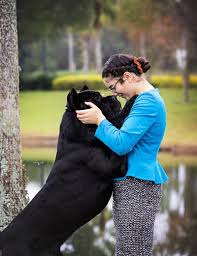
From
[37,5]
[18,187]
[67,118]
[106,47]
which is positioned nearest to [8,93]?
[18,187]

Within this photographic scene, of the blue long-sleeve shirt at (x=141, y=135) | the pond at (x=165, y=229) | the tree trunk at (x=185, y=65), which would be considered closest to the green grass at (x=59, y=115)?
the tree trunk at (x=185, y=65)

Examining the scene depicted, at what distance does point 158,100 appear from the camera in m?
2.47

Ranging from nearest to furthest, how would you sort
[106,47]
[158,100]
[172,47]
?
[158,100], [172,47], [106,47]

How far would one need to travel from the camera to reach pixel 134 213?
8.25ft

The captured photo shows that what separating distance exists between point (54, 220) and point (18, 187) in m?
1.70

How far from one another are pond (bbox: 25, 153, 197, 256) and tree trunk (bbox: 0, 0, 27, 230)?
606 mm

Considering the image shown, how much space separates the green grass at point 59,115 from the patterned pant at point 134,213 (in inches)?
442

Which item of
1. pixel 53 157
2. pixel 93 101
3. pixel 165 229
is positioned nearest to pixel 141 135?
pixel 93 101

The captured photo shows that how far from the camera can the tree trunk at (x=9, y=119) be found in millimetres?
4117

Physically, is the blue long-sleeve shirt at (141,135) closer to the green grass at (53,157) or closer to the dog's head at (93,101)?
the dog's head at (93,101)

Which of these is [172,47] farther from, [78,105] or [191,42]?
[78,105]

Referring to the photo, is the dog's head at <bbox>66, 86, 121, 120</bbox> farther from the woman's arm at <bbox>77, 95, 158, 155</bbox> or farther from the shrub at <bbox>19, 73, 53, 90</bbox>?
the shrub at <bbox>19, 73, 53, 90</bbox>

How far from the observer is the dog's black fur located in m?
2.54

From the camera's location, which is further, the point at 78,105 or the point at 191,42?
the point at 191,42
